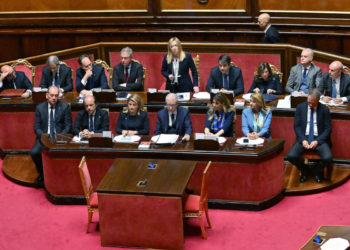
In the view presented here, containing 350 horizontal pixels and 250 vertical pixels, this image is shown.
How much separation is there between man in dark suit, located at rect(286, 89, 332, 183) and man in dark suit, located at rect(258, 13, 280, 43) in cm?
239

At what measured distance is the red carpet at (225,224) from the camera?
21.4 feet

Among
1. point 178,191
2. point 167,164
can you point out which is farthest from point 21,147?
point 178,191

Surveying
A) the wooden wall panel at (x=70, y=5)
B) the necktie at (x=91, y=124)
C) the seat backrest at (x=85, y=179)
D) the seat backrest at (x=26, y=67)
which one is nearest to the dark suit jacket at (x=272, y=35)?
the wooden wall panel at (x=70, y=5)

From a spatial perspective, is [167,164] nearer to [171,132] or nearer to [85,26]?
[171,132]

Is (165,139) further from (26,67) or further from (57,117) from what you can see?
(26,67)

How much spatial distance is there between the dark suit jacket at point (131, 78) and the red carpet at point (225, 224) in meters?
2.15

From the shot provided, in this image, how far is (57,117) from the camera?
798 centimetres

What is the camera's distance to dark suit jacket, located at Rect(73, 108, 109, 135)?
25.6 feet

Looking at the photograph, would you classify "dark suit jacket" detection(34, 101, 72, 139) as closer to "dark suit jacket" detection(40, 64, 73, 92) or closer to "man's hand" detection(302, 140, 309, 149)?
"dark suit jacket" detection(40, 64, 73, 92)

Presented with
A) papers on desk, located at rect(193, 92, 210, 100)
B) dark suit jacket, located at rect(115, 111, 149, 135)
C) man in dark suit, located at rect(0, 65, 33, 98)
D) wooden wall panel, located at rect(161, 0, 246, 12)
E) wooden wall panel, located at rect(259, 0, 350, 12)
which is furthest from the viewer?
wooden wall panel, located at rect(161, 0, 246, 12)

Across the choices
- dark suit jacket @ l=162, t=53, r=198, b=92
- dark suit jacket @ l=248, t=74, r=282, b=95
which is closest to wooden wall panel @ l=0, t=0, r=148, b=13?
dark suit jacket @ l=162, t=53, r=198, b=92

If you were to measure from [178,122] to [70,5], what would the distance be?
4.32 m

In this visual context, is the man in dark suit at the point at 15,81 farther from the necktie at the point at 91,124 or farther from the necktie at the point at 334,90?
the necktie at the point at 334,90

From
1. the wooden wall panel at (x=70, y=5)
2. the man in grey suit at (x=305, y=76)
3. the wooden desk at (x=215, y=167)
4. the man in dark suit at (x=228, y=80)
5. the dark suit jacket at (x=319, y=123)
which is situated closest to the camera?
the wooden desk at (x=215, y=167)
